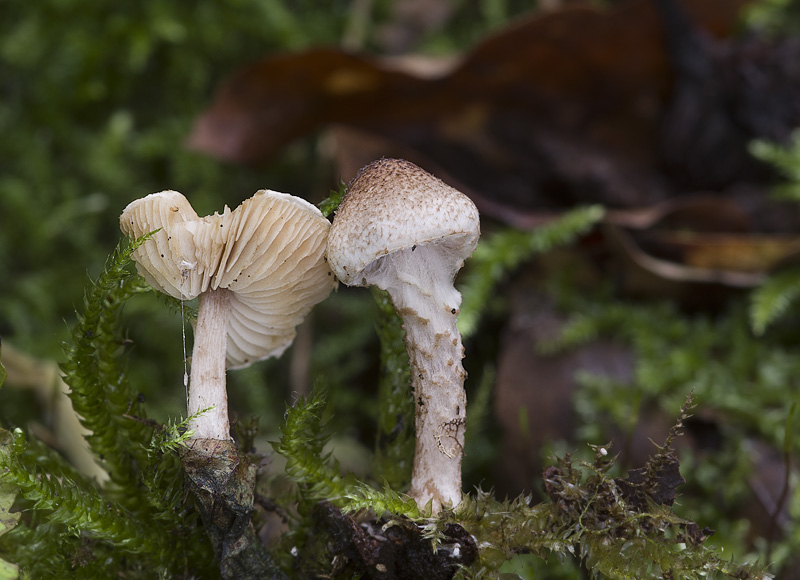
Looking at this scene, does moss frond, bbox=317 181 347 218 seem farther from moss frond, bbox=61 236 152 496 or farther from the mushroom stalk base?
→ the mushroom stalk base

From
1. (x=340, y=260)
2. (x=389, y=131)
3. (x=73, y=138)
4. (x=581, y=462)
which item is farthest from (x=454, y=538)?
(x=73, y=138)

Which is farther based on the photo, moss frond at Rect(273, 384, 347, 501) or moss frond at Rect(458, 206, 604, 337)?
moss frond at Rect(458, 206, 604, 337)

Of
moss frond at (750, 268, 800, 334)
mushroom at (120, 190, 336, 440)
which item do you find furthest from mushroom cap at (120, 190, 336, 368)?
moss frond at (750, 268, 800, 334)

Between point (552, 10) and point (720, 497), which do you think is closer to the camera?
point (720, 497)

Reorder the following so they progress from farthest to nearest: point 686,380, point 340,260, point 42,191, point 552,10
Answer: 1. point 42,191
2. point 552,10
3. point 686,380
4. point 340,260

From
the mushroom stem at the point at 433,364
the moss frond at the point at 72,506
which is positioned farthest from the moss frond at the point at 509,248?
the moss frond at the point at 72,506

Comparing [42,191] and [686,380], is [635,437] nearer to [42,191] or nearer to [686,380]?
[686,380]
